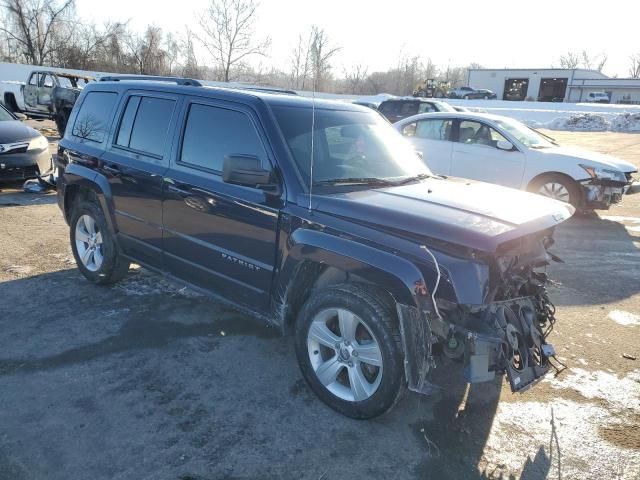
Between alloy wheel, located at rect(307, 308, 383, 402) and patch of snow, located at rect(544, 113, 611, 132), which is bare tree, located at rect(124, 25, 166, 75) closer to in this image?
patch of snow, located at rect(544, 113, 611, 132)

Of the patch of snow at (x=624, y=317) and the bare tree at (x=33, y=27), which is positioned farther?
the bare tree at (x=33, y=27)

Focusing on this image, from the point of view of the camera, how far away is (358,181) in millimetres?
3705

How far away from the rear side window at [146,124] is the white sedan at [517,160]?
20.9 feet

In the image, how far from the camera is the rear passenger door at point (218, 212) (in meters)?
3.55

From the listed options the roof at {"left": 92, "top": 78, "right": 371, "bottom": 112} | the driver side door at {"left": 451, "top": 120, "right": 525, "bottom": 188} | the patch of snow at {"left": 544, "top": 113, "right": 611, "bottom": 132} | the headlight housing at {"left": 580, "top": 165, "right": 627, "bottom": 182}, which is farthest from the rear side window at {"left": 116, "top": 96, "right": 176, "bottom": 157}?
the patch of snow at {"left": 544, "top": 113, "right": 611, "bottom": 132}

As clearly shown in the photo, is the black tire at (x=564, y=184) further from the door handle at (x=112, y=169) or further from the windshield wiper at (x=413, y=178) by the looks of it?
the door handle at (x=112, y=169)

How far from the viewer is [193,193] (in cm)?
389

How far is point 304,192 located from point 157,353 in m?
1.78

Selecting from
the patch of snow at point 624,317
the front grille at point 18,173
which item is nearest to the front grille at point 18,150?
the front grille at point 18,173

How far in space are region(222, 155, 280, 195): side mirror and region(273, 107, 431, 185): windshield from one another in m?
0.29

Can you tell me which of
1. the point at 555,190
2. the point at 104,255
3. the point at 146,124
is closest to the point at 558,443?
the point at 146,124

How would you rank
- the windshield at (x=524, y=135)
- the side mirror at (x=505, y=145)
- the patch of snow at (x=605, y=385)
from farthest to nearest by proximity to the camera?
the windshield at (x=524, y=135), the side mirror at (x=505, y=145), the patch of snow at (x=605, y=385)

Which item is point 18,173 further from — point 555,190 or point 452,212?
point 555,190

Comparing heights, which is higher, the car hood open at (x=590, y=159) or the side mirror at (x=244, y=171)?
the side mirror at (x=244, y=171)
